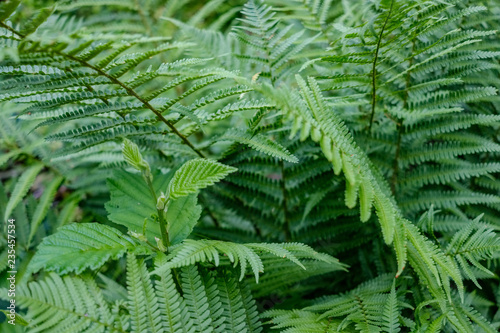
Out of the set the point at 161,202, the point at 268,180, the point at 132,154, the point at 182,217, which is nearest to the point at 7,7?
the point at 132,154

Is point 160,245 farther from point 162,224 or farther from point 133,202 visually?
point 133,202

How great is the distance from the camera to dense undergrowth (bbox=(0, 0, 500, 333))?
36.8 inches

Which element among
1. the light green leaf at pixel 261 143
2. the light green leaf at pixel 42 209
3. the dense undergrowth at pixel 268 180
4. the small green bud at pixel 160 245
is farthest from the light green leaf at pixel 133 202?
the light green leaf at pixel 42 209

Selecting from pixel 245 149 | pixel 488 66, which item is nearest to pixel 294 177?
pixel 245 149

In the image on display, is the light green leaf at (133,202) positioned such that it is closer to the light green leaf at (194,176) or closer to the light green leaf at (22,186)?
the light green leaf at (194,176)

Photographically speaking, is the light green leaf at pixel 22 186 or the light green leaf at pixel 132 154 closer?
the light green leaf at pixel 132 154

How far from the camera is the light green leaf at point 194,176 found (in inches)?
37.8

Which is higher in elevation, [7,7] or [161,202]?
[7,7]

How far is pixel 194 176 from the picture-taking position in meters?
0.98

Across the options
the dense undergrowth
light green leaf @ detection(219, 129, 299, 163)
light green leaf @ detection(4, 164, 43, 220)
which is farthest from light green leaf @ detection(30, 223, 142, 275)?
light green leaf @ detection(4, 164, 43, 220)

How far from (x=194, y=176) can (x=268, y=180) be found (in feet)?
1.58

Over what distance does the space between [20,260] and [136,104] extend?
85 cm

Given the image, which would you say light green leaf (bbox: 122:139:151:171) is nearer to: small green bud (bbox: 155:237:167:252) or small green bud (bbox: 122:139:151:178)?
small green bud (bbox: 122:139:151:178)

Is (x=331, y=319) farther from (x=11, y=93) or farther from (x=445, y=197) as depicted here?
(x=11, y=93)
